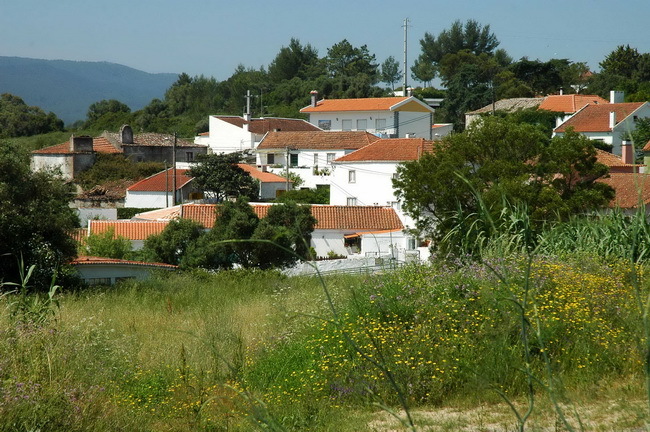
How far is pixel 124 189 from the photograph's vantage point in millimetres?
52531

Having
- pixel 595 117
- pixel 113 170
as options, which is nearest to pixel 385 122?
pixel 595 117

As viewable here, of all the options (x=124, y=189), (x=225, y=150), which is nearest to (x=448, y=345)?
(x=124, y=189)

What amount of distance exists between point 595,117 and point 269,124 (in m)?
24.5

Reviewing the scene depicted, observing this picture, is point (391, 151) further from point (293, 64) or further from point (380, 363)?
point (293, 64)

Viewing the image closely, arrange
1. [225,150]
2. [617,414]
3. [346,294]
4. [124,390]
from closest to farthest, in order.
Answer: [617,414] → [124,390] → [346,294] → [225,150]

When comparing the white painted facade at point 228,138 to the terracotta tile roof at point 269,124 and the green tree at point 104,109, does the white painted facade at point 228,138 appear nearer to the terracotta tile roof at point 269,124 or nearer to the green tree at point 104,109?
the terracotta tile roof at point 269,124

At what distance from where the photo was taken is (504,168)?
24.6 m

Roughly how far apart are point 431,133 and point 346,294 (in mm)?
58867

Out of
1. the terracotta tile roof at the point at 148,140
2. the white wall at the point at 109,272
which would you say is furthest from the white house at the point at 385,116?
the white wall at the point at 109,272

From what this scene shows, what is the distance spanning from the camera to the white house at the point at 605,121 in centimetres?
5230

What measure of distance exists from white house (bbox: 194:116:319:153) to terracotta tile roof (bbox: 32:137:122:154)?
8.46m

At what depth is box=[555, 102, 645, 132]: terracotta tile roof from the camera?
53.2 metres

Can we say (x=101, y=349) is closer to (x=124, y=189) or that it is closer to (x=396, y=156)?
(x=396, y=156)

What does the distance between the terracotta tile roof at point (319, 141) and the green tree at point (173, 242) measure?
2767cm
